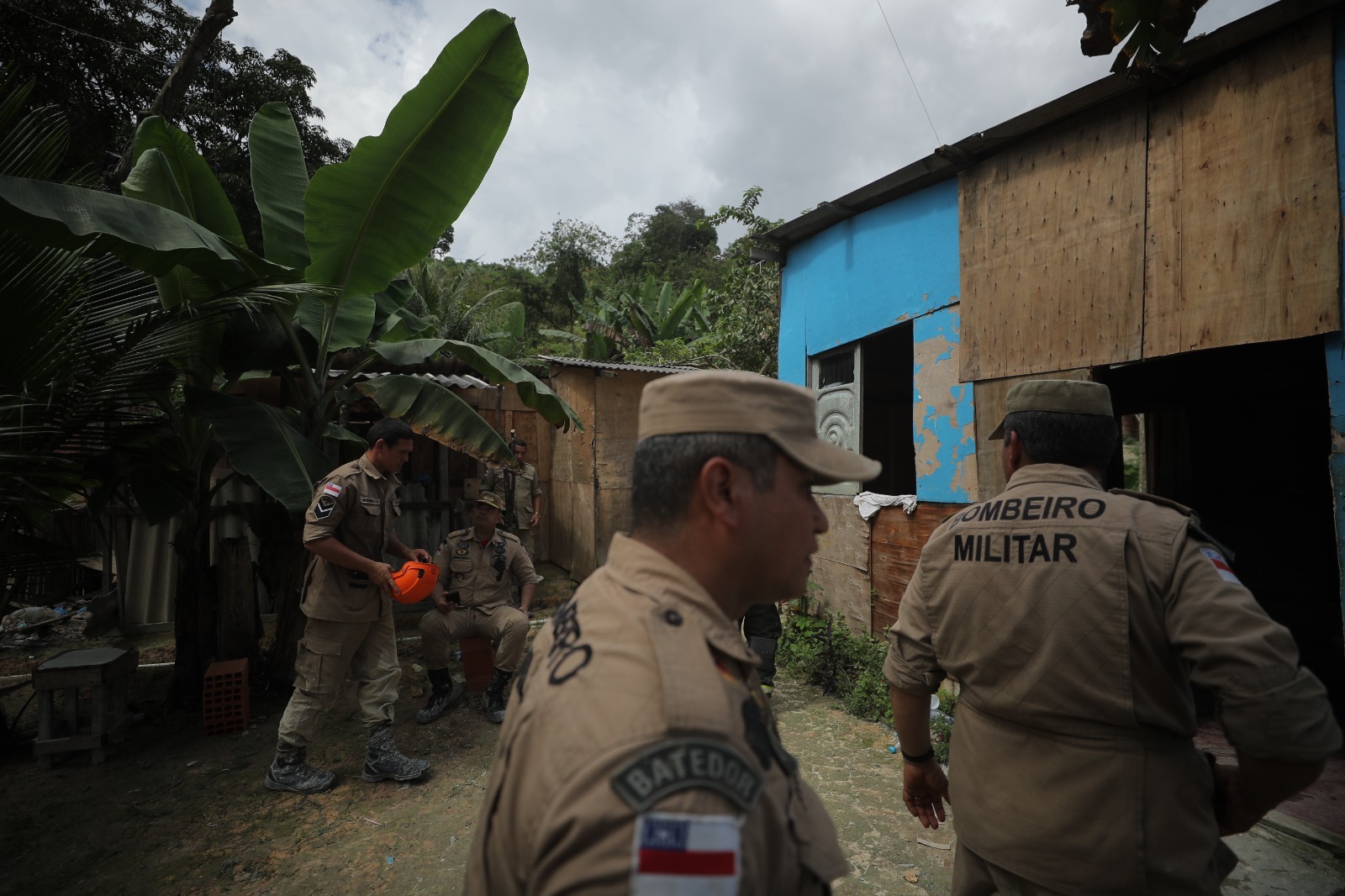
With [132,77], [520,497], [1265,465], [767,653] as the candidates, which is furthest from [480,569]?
[132,77]

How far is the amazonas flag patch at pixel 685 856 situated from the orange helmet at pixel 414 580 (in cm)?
348

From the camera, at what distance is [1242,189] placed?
3.44 metres

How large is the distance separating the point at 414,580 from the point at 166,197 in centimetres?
307

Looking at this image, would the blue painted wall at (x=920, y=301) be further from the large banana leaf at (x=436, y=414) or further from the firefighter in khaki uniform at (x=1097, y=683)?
the large banana leaf at (x=436, y=414)

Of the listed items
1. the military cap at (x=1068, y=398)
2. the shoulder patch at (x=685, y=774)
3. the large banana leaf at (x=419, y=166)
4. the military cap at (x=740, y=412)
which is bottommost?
the shoulder patch at (x=685, y=774)

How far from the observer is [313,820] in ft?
12.1

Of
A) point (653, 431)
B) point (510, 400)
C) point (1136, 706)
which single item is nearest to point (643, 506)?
point (653, 431)

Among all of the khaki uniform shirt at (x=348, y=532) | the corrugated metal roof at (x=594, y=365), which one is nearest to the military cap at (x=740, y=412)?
the khaki uniform shirt at (x=348, y=532)

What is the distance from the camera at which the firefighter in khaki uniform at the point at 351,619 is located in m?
3.84

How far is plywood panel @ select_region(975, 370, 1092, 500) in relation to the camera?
4543mm

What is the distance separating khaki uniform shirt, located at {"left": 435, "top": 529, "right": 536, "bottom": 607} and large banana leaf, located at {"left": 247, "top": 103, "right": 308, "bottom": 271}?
2.46 m

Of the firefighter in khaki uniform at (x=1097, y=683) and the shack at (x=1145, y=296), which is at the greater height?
the shack at (x=1145, y=296)

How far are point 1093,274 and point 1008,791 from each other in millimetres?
3554

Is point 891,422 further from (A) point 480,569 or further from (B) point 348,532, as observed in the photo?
(B) point 348,532
